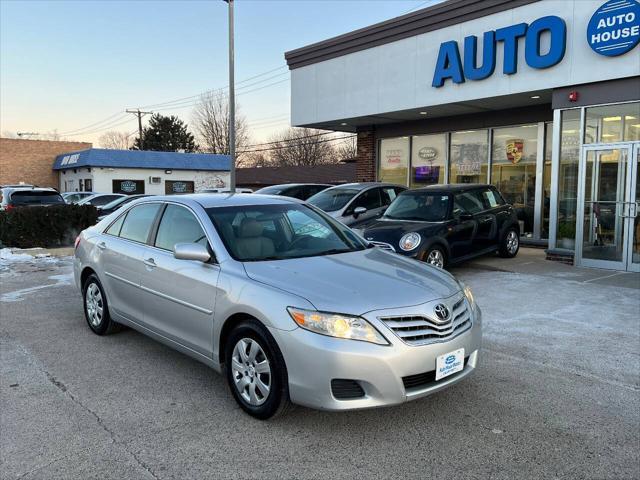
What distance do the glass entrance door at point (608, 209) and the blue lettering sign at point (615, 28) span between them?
1.72 metres

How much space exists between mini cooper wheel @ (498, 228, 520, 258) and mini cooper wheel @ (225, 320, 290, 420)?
8.10 meters

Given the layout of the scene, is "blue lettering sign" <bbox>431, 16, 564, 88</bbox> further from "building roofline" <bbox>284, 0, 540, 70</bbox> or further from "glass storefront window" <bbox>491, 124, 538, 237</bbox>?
"glass storefront window" <bbox>491, 124, 538, 237</bbox>

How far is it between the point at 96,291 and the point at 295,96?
1192cm

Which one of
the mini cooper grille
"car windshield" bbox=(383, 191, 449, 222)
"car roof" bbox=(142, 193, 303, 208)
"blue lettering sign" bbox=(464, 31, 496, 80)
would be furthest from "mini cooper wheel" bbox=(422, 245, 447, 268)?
the mini cooper grille

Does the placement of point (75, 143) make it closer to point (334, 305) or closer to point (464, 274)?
point (464, 274)

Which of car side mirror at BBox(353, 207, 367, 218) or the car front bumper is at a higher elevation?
car side mirror at BBox(353, 207, 367, 218)

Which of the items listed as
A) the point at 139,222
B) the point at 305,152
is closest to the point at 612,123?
the point at 139,222

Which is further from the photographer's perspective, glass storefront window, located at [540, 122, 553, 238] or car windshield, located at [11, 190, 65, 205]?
car windshield, located at [11, 190, 65, 205]

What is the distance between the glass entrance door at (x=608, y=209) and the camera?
956 cm

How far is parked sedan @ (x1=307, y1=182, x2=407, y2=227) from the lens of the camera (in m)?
11.0

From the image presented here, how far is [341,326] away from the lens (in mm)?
3289

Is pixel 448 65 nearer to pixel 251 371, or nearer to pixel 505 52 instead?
pixel 505 52

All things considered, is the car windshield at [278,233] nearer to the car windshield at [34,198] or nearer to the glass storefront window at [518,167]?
the glass storefront window at [518,167]

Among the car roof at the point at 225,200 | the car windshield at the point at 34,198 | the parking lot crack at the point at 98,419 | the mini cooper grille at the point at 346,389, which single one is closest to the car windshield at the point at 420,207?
the car roof at the point at 225,200
